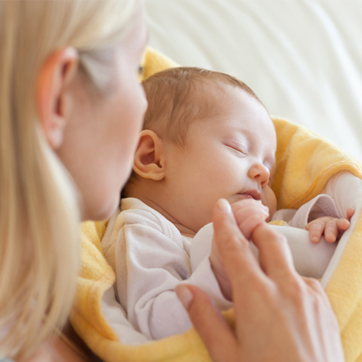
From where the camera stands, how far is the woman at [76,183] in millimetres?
525

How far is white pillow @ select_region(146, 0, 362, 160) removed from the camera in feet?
4.92

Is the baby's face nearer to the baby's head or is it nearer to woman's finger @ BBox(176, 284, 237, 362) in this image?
the baby's head

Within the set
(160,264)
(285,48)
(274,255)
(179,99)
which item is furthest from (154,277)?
(285,48)

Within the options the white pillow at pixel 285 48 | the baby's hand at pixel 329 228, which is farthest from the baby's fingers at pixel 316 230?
the white pillow at pixel 285 48

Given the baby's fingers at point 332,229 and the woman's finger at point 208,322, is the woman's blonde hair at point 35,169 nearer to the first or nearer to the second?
the woman's finger at point 208,322

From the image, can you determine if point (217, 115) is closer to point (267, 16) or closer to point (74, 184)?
point (74, 184)

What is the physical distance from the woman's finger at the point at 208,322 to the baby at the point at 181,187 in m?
0.06

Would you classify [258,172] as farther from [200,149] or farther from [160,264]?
[160,264]

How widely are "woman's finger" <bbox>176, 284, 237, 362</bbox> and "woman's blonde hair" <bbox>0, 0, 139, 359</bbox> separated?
171 mm

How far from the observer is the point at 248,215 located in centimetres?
70

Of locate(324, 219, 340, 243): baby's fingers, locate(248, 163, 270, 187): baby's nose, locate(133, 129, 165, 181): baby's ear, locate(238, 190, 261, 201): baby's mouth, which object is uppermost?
locate(324, 219, 340, 243): baby's fingers

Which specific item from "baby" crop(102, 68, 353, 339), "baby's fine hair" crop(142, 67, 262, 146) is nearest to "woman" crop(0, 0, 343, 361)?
"baby" crop(102, 68, 353, 339)

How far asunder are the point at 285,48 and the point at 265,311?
1.30 meters

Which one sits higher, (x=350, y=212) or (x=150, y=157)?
(x=350, y=212)
